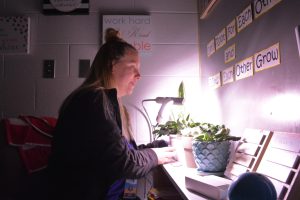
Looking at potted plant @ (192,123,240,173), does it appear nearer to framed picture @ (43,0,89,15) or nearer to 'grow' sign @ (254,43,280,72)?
'grow' sign @ (254,43,280,72)

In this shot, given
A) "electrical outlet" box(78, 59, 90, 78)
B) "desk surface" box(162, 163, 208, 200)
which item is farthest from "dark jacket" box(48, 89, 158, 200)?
"electrical outlet" box(78, 59, 90, 78)

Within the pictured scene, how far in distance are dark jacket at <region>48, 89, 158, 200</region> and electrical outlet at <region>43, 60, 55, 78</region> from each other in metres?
1.08

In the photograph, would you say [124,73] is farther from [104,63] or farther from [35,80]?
[35,80]

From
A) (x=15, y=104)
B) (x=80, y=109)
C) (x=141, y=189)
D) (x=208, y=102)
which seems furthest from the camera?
(x=15, y=104)

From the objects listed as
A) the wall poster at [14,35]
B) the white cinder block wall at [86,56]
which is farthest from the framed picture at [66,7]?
the wall poster at [14,35]

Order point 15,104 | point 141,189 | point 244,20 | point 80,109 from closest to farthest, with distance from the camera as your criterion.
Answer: point 80,109, point 244,20, point 141,189, point 15,104

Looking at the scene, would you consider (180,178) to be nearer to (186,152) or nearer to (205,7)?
(186,152)

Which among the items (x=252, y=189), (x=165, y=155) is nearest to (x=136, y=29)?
(x=165, y=155)

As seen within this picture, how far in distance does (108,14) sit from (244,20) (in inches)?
46.3

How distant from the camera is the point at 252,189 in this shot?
0.63m

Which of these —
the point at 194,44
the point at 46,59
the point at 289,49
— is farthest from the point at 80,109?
the point at 194,44

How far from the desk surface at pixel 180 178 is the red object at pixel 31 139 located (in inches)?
21.7

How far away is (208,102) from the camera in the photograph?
1884 mm

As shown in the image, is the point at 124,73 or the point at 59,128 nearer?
the point at 59,128
